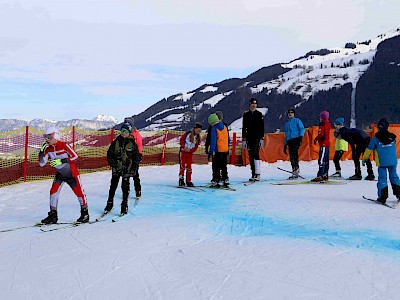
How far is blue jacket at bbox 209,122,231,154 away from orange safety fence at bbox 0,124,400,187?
560 cm

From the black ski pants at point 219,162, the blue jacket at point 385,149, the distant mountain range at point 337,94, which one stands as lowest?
the black ski pants at point 219,162

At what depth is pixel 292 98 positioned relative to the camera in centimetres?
16588

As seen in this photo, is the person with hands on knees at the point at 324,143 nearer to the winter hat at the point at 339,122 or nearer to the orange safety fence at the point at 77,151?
the winter hat at the point at 339,122

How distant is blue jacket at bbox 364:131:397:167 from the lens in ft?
25.4

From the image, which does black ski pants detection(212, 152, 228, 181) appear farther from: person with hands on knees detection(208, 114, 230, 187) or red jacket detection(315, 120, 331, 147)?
red jacket detection(315, 120, 331, 147)

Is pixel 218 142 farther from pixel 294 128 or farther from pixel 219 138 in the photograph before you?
pixel 294 128

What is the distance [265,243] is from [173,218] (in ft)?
6.68

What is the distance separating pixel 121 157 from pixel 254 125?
4.95 m

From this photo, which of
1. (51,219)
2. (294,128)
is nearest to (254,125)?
(294,128)

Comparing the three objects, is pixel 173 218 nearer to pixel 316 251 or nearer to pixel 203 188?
pixel 316 251

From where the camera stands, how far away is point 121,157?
7125mm

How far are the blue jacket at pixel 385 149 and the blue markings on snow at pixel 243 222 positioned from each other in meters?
2.33

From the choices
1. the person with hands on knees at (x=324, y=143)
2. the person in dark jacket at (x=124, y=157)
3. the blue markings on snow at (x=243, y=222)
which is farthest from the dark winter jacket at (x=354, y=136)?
the person in dark jacket at (x=124, y=157)

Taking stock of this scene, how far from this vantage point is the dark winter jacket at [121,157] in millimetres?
7117
